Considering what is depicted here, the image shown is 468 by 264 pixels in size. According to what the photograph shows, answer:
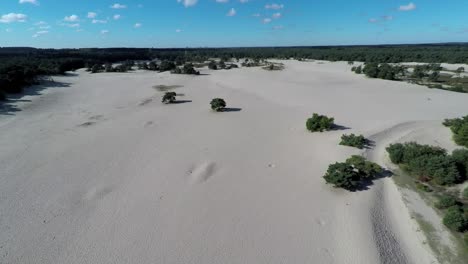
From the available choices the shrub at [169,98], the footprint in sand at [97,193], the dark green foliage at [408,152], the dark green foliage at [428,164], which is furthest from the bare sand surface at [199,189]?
the shrub at [169,98]

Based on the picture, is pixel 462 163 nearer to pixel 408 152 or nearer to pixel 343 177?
pixel 408 152

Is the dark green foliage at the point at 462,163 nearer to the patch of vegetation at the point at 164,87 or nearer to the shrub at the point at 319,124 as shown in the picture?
the shrub at the point at 319,124

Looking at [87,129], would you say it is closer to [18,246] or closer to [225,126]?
[225,126]

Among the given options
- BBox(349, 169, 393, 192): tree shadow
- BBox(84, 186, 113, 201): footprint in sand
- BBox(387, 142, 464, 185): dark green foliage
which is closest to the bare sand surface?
BBox(84, 186, 113, 201): footprint in sand

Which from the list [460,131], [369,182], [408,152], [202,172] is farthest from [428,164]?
[202,172]

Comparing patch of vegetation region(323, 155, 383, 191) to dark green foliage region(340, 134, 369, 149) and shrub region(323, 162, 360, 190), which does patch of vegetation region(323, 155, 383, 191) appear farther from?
dark green foliage region(340, 134, 369, 149)
